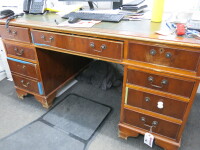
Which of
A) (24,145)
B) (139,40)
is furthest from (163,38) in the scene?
(24,145)

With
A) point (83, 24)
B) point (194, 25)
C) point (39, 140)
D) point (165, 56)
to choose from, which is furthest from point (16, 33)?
point (194, 25)

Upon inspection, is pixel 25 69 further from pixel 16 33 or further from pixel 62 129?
pixel 62 129

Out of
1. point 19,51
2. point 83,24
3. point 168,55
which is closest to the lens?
point 168,55

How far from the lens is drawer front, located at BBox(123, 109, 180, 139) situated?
99 centimetres

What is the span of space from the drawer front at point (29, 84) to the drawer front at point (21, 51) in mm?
222

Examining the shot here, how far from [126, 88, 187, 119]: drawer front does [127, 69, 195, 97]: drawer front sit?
0.06 meters

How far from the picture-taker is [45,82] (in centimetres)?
142

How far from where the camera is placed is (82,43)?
0.99m

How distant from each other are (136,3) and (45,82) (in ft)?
3.19

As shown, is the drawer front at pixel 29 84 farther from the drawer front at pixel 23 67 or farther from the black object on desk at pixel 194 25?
the black object on desk at pixel 194 25

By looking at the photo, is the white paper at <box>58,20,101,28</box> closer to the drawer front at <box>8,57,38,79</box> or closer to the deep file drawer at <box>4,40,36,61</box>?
the deep file drawer at <box>4,40,36,61</box>

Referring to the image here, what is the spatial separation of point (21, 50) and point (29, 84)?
0.32m

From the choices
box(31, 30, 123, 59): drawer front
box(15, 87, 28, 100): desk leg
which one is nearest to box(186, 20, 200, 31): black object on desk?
box(31, 30, 123, 59): drawer front

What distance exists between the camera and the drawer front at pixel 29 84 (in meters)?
1.42
